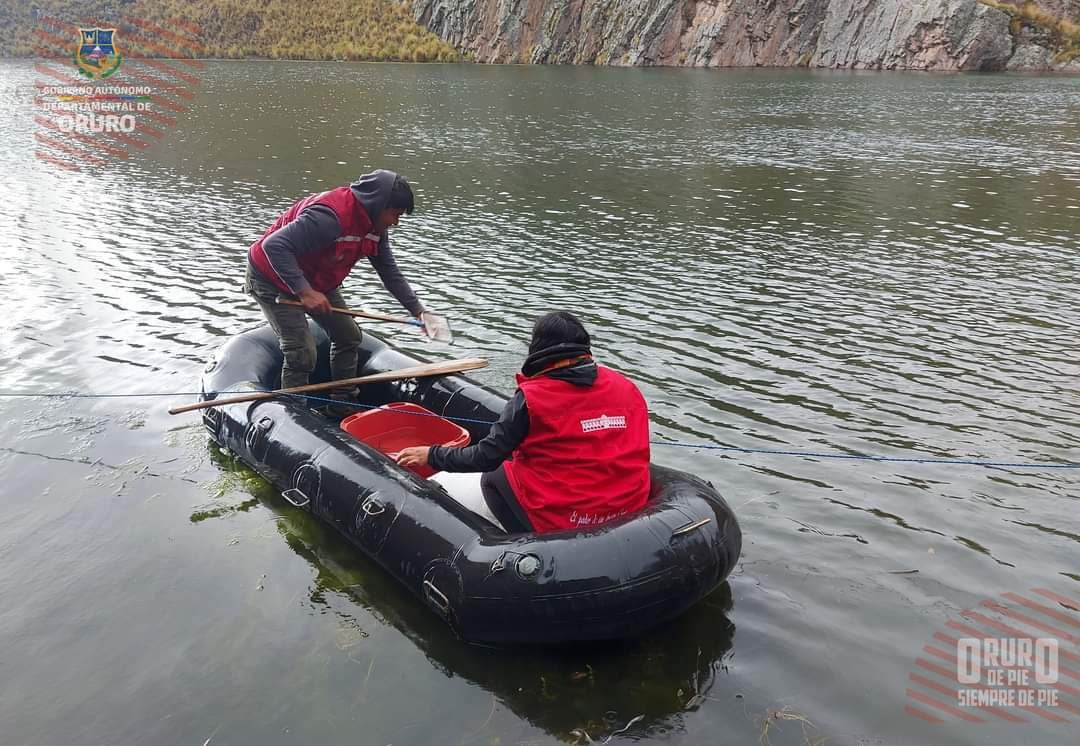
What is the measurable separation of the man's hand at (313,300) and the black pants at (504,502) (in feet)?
8.67

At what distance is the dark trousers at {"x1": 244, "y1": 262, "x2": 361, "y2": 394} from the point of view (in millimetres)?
7523

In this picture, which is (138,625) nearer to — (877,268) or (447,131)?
(877,268)

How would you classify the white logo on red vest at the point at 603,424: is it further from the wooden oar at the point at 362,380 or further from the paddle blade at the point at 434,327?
the paddle blade at the point at 434,327

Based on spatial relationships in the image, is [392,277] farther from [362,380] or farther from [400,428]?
[400,428]

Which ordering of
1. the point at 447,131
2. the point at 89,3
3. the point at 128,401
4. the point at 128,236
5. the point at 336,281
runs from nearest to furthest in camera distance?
1. the point at 336,281
2. the point at 128,401
3. the point at 128,236
4. the point at 447,131
5. the point at 89,3

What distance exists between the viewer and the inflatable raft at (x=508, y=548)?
483 centimetres

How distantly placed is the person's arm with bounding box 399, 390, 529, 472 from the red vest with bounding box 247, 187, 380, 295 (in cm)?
272

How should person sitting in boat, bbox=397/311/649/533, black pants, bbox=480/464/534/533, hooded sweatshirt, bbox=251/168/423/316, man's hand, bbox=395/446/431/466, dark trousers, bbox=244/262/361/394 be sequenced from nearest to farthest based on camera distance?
person sitting in boat, bbox=397/311/649/533 → black pants, bbox=480/464/534/533 → man's hand, bbox=395/446/431/466 → hooded sweatshirt, bbox=251/168/423/316 → dark trousers, bbox=244/262/361/394

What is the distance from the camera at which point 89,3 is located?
7550cm

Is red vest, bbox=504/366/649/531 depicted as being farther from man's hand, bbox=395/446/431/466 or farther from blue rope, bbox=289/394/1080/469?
blue rope, bbox=289/394/1080/469

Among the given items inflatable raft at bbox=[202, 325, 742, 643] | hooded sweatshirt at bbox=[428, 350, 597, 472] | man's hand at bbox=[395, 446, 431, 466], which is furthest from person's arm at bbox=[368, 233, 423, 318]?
hooded sweatshirt at bbox=[428, 350, 597, 472]

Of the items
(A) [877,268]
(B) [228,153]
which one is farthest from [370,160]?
(A) [877,268]

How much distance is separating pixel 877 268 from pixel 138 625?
12582 millimetres

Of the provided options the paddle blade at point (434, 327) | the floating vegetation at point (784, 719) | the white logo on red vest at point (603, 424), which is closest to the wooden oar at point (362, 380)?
the paddle blade at point (434, 327)
